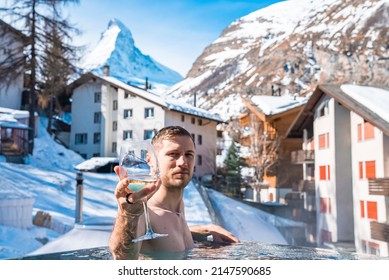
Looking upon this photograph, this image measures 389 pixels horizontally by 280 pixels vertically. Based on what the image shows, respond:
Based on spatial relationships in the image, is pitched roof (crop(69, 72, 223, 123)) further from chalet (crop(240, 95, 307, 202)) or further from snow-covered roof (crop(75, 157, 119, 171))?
chalet (crop(240, 95, 307, 202))

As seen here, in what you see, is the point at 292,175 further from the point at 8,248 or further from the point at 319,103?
the point at 8,248

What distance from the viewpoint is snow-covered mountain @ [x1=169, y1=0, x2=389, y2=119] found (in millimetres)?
2531

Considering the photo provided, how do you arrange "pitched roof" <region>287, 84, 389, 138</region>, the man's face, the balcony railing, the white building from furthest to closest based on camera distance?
the balcony railing → "pitched roof" <region>287, 84, 389, 138</region> → the white building → the man's face

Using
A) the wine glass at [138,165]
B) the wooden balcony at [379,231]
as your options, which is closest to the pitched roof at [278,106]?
the wooden balcony at [379,231]

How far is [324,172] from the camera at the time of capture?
6219 mm

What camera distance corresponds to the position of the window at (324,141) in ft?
20.5

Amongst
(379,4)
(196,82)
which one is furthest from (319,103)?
(196,82)

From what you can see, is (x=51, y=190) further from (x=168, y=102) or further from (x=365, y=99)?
(x=365, y=99)

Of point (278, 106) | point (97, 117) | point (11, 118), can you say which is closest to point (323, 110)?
point (278, 106)

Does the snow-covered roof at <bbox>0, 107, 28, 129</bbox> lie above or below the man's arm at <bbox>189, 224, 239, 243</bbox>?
above

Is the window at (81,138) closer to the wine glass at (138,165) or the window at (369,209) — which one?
the wine glass at (138,165)

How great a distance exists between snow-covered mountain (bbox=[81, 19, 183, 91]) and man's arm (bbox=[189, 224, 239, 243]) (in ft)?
3.91

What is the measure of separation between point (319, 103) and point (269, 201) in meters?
1.48

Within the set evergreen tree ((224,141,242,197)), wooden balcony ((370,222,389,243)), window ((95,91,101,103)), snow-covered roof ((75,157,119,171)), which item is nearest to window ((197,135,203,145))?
evergreen tree ((224,141,242,197))
